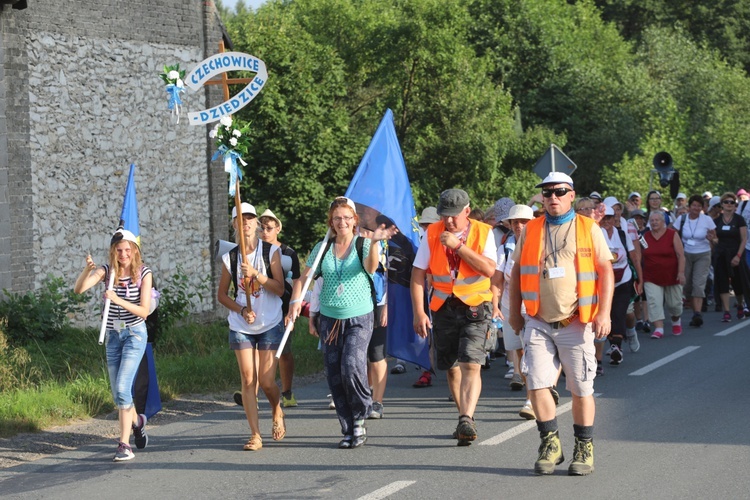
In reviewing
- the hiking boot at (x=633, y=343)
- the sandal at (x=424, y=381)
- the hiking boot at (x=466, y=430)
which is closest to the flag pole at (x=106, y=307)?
the hiking boot at (x=466, y=430)

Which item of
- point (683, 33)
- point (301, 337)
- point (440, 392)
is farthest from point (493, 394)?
point (683, 33)

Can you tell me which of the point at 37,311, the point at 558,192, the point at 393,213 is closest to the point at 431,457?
the point at 558,192

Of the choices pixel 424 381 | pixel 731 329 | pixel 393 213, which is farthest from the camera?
pixel 731 329

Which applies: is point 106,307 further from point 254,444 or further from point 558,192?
point 558,192

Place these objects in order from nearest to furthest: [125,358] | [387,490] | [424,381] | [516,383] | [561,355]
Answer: [387,490]
[561,355]
[125,358]
[516,383]
[424,381]

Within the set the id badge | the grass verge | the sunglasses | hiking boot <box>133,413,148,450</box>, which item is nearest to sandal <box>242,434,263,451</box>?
hiking boot <box>133,413,148,450</box>

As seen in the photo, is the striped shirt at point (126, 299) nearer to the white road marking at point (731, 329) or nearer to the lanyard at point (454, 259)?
the lanyard at point (454, 259)

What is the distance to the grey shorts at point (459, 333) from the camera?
858 centimetres

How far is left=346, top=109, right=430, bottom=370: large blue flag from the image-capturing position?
405 inches

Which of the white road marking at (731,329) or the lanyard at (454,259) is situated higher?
the lanyard at (454,259)

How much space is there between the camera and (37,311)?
1434cm

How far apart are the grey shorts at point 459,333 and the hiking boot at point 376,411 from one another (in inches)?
46.6

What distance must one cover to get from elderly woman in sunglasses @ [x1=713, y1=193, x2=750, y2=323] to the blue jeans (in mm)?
11485

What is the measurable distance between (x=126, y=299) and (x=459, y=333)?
2474 mm
